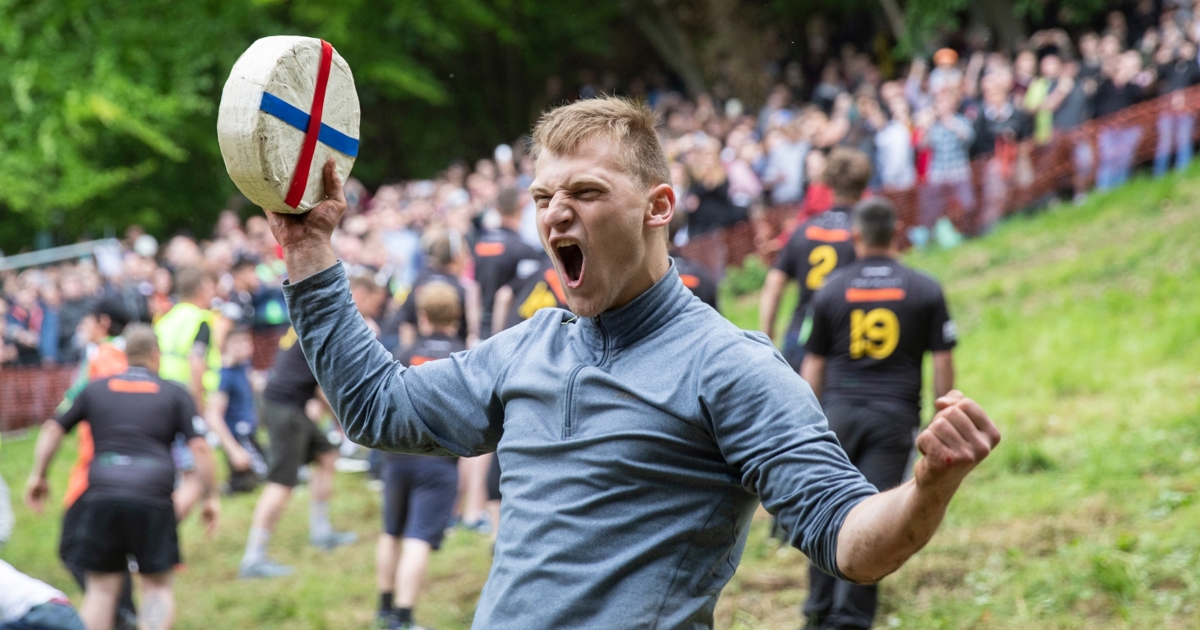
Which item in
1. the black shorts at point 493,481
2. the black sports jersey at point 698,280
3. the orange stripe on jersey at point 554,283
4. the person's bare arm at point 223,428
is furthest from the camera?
the person's bare arm at point 223,428

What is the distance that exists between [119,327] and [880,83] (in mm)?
13207

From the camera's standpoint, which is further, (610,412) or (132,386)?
(132,386)

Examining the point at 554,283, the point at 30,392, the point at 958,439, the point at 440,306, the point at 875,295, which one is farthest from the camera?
the point at 30,392

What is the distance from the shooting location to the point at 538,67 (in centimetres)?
2653

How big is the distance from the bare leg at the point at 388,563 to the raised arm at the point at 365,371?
4.62 metres

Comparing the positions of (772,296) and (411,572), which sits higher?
(772,296)

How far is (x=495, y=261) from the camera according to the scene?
29.1 ft

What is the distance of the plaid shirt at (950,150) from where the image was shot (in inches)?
563

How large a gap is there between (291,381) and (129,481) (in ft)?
7.02

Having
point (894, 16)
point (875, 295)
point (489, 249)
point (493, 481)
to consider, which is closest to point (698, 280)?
point (875, 295)

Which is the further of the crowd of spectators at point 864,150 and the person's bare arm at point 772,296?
the crowd of spectators at point 864,150

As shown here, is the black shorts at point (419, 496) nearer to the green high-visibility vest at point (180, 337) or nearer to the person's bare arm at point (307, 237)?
the green high-visibility vest at point (180, 337)

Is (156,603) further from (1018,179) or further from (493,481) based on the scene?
(1018,179)

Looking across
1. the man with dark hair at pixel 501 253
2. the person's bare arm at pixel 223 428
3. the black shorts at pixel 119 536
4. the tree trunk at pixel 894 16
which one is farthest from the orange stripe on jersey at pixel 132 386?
the tree trunk at pixel 894 16
